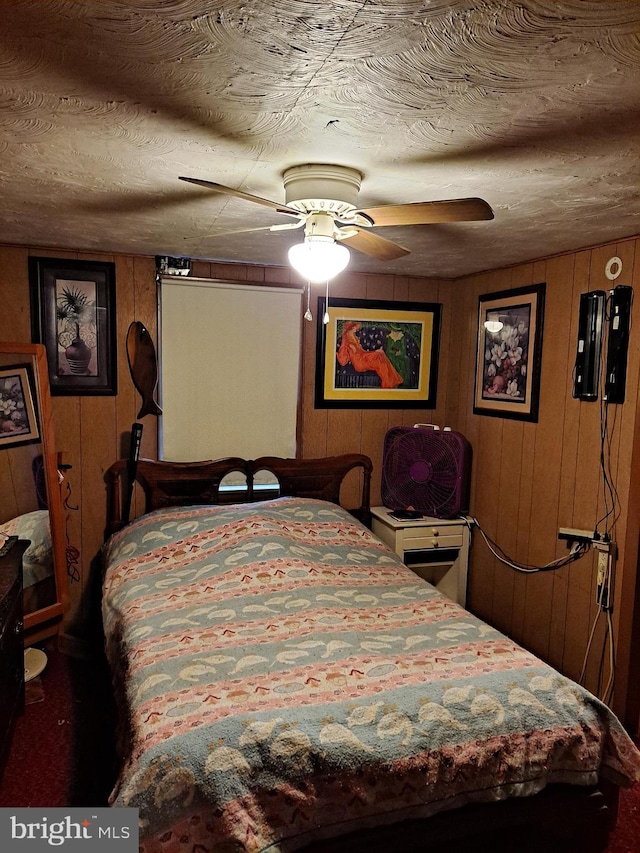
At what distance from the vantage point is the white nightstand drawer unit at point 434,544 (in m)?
3.50

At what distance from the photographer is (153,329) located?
133 inches

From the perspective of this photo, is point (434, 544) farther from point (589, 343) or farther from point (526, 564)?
point (589, 343)

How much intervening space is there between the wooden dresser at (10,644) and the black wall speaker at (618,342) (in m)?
2.68

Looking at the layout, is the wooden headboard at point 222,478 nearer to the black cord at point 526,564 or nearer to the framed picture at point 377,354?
the framed picture at point 377,354

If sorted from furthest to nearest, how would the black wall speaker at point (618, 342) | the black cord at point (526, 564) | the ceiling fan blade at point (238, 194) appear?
the black cord at point (526, 564)
the black wall speaker at point (618, 342)
the ceiling fan blade at point (238, 194)

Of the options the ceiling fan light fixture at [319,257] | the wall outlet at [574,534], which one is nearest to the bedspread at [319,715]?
the wall outlet at [574,534]

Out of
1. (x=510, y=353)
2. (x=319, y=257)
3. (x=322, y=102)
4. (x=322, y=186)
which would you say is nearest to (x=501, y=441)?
(x=510, y=353)

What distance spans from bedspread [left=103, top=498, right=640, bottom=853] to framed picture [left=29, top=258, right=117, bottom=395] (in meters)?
1.26

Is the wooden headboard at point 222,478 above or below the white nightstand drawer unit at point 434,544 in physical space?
above

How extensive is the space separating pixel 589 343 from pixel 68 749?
9.65 ft

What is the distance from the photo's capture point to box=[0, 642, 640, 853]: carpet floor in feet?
7.23

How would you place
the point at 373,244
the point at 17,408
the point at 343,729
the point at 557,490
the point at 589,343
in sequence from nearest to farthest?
the point at 343,729, the point at 373,244, the point at 589,343, the point at 17,408, the point at 557,490

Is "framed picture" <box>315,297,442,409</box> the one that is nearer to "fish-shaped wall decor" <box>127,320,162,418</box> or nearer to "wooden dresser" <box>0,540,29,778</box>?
"fish-shaped wall decor" <box>127,320,162,418</box>

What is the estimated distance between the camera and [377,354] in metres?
3.84
